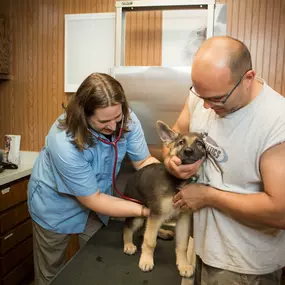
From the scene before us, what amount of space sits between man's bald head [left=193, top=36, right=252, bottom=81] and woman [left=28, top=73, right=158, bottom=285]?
0.45m

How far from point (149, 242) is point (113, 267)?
0.58 ft

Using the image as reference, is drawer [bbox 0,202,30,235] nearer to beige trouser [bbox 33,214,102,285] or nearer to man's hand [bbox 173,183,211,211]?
beige trouser [bbox 33,214,102,285]

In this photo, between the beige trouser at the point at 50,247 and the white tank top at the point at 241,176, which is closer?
the white tank top at the point at 241,176

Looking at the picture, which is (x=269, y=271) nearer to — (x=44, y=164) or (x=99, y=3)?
(x=44, y=164)

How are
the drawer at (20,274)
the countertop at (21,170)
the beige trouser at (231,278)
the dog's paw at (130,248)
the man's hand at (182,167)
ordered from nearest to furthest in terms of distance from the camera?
the beige trouser at (231,278) → the man's hand at (182,167) → the dog's paw at (130,248) → the countertop at (21,170) → the drawer at (20,274)

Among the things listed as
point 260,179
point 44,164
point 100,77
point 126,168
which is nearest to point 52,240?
point 44,164

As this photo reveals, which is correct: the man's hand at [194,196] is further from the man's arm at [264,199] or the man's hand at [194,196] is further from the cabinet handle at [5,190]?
the cabinet handle at [5,190]

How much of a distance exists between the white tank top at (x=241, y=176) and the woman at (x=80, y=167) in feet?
1.25

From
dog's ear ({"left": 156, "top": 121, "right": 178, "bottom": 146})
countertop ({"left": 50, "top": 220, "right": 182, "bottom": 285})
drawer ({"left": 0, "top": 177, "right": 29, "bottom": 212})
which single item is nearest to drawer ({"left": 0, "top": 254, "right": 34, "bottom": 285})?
drawer ({"left": 0, "top": 177, "right": 29, "bottom": 212})

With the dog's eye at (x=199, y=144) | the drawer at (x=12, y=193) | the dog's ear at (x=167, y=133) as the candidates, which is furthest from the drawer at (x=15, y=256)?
the dog's eye at (x=199, y=144)

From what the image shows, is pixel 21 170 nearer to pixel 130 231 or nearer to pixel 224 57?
pixel 130 231

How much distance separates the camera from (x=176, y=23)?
212 cm

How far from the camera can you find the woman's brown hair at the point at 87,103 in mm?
1210

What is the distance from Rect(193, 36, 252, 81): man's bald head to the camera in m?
0.85
